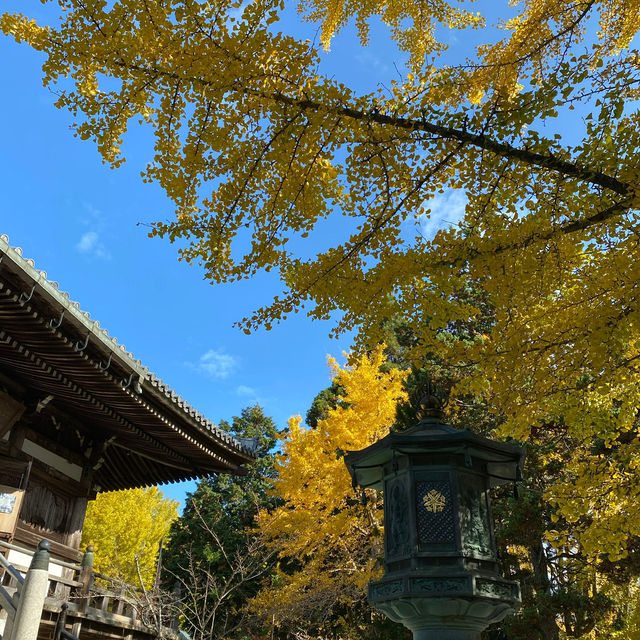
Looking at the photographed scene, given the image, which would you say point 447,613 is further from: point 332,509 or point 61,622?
point 332,509

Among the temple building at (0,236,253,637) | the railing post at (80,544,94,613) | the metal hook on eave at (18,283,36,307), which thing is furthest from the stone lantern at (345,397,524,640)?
the railing post at (80,544,94,613)

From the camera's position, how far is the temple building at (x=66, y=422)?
5488mm

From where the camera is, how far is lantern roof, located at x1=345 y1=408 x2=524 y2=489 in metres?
5.11

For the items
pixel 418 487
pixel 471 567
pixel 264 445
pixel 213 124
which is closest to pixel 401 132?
pixel 213 124

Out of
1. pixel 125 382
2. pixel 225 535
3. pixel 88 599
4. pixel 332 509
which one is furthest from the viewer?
pixel 225 535

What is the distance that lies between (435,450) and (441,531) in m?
0.72

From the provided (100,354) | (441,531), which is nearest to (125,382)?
(100,354)

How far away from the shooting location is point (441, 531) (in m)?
4.86

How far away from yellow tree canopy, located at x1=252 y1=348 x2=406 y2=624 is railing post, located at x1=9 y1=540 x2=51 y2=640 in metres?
8.42

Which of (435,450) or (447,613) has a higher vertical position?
(435,450)

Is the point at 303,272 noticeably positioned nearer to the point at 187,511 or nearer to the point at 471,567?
the point at 471,567

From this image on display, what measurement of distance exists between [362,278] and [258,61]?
6.08 ft

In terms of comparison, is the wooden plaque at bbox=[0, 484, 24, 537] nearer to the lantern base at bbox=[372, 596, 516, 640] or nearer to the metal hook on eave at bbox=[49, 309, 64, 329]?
the metal hook on eave at bbox=[49, 309, 64, 329]

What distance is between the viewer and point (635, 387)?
20.3ft
